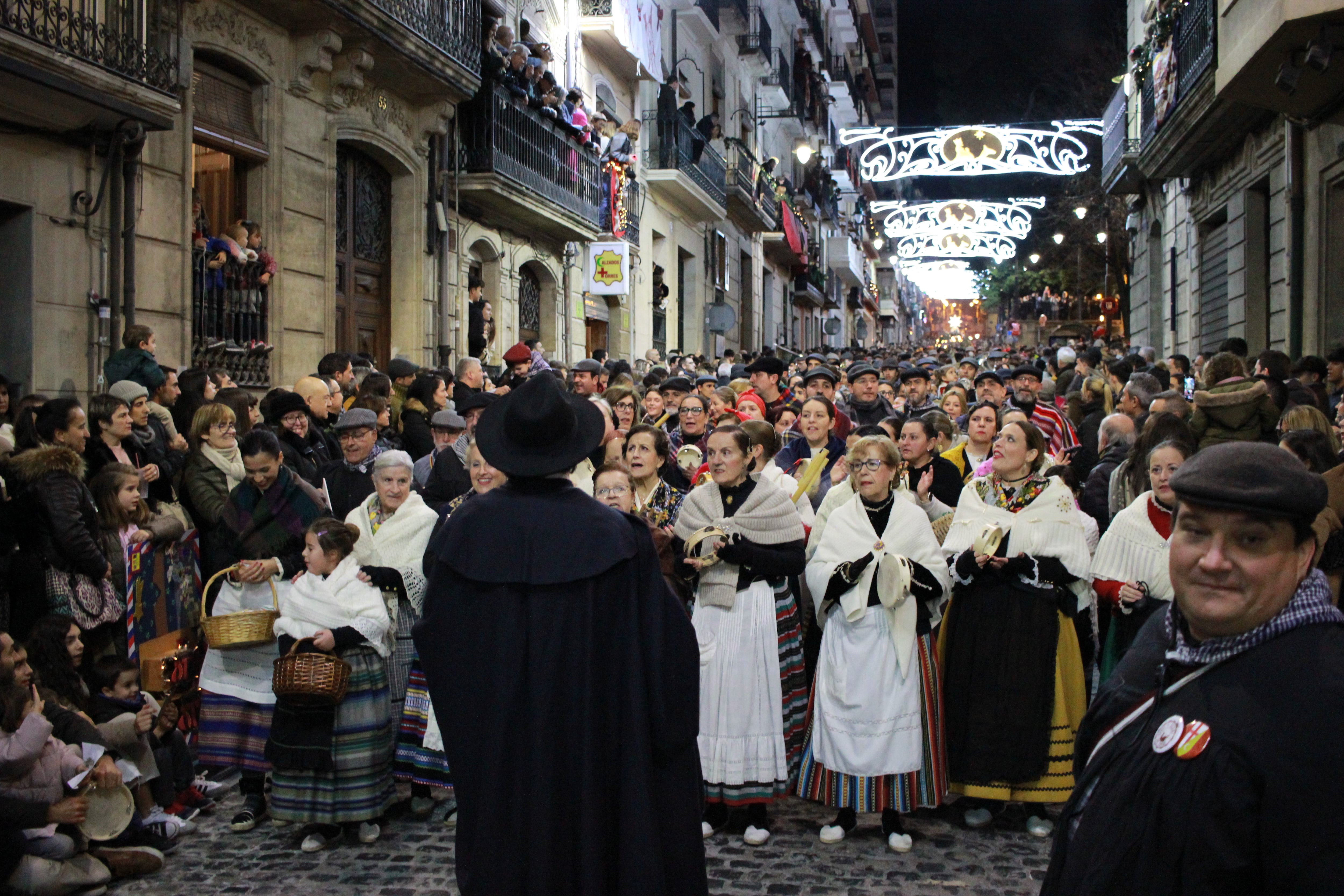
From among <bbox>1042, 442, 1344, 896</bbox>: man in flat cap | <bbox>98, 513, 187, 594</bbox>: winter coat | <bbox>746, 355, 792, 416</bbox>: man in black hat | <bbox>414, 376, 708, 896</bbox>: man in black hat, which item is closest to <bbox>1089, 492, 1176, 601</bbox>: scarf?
<bbox>414, 376, 708, 896</bbox>: man in black hat

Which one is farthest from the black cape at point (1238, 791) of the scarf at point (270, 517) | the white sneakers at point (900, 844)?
the scarf at point (270, 517)

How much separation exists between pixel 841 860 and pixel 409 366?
6.40m

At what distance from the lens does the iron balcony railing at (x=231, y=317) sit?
35.8 ft

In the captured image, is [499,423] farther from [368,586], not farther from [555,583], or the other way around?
[368,586]

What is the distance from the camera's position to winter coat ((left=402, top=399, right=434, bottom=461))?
9.16 metres

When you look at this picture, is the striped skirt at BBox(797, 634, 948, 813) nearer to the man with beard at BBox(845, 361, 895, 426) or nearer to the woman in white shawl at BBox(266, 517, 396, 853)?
Answer: the woman in white shawl at BBox(266, 517, 396, 853)

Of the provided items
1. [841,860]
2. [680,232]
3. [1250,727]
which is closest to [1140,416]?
[841,860]

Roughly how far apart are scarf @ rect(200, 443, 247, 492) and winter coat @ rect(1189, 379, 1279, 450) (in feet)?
18.2

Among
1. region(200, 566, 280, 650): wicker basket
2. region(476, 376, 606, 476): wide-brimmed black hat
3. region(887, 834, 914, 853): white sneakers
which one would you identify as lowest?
region(887, 834, 914, 853): white sneakers

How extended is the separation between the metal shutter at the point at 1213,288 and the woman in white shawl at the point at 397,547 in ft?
49.4

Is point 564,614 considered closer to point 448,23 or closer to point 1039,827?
point 1039,827

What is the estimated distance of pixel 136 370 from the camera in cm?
839

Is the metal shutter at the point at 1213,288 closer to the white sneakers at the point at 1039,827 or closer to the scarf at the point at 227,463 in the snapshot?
the white sneakers at the point at 1039,827

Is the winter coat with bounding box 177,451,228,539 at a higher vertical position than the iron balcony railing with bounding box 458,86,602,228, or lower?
lower
